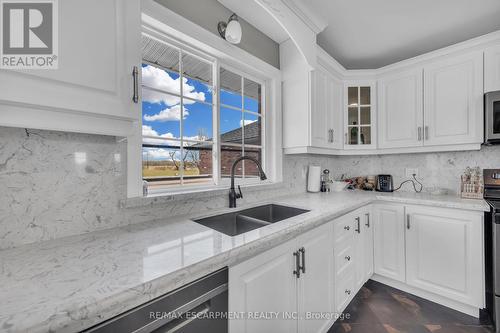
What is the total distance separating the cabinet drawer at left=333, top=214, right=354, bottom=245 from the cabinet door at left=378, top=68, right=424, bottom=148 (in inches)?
47.1

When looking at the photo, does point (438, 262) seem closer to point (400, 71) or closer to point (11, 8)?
point (400, 71)

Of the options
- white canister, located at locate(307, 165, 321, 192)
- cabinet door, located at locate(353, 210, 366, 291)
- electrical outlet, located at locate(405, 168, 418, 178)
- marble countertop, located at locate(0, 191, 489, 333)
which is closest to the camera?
marble countertop, located at locate(0, 191, 489, 333)

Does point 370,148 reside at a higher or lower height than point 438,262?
higher

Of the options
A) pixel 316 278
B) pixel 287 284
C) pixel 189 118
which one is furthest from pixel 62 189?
pixel 316 278

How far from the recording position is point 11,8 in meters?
0.66

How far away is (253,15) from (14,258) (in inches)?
79.1

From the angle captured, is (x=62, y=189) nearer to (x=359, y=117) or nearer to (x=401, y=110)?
(x=359, y=117)

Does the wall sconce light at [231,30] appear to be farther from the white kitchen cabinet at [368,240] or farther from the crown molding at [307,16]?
the white kitchen cabinet at [368,240]

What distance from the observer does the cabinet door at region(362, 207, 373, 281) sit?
6.66ft

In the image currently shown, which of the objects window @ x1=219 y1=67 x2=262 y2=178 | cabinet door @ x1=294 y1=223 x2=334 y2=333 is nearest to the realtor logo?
window @ x1=219 y1=67 x2=262 y2=178

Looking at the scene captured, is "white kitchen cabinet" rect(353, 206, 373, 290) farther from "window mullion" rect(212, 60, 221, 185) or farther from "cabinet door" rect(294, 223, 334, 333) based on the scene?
"window mullion" rect(212, 60, 221, 185)

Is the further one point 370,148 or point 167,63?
point 370,148

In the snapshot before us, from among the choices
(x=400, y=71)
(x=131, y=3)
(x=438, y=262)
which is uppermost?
(x=400, y=71)

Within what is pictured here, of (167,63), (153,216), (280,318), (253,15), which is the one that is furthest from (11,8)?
(280,318)
